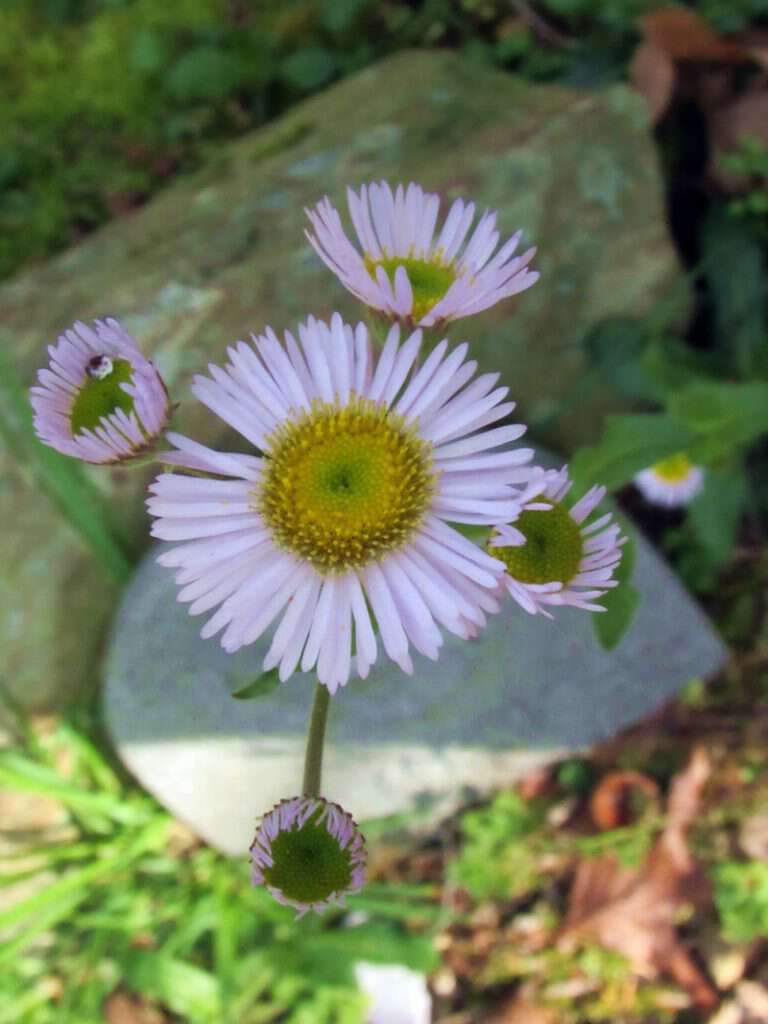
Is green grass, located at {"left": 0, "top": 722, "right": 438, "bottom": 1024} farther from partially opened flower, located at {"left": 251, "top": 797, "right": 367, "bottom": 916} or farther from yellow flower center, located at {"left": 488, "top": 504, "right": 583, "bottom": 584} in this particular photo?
yellow flower center, located at {"left": 488, "top": 504, "right": 583, "bottom": 584}

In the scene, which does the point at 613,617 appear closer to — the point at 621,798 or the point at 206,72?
the point at 621,798

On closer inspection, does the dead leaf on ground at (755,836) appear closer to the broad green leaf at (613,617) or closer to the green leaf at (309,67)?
the broad green leaf at (613,617)

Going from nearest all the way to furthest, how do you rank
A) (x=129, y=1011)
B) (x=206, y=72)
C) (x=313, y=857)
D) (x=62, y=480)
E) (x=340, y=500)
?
(x=313, y=857)
(x=340, y=500)
(x=62, y=480)
(x=129, y=1011)
(x=206, y=72)

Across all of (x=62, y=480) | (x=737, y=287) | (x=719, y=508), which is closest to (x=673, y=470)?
(x=719, y=508)

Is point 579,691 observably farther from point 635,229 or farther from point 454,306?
point 454,306

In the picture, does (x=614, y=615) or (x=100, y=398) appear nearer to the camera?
(x=100, y=398)

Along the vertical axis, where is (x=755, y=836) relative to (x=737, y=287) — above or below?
below

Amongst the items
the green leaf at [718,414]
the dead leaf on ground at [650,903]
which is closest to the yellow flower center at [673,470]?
the green leaf at [718,414]
